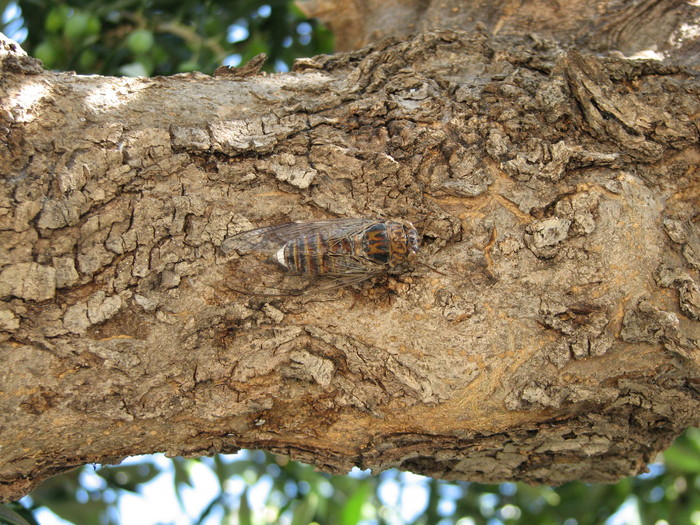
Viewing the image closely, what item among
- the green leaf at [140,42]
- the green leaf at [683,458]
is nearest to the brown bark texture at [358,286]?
the green leaf at [140,42]

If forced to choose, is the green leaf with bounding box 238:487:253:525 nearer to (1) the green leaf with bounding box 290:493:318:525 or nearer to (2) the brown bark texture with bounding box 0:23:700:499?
(1) the green leaf with bounding box 290:493:318:525

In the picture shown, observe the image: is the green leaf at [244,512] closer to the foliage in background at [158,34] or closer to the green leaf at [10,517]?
the green leaf at [10,517]

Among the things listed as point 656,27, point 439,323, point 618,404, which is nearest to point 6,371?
point 439,323

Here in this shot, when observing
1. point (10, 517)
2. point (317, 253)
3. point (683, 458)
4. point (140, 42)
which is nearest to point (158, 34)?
point (140, 42)

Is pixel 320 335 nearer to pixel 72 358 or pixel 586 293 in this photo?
pixel 72 358

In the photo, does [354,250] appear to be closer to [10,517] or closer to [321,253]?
→ [321,253]

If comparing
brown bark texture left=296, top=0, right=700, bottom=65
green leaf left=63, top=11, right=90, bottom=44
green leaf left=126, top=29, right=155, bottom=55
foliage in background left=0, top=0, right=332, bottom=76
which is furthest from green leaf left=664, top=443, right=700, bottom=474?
green leaf left=63, top=11, right=90, bottom=44
